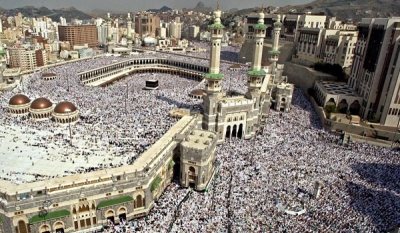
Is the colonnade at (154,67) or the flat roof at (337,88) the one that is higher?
the flat roof at (337,88)

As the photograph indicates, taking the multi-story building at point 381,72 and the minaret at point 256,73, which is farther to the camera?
the multi-story building at point 381,72

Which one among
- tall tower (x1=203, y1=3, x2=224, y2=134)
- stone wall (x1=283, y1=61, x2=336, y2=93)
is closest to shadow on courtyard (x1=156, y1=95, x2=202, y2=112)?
tall tower (x1=203, y1=3, x2=224, y2=134)

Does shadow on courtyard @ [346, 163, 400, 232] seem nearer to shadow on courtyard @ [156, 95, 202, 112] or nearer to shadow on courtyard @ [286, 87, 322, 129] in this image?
shadow on courtyard @ [286, 87, 322, 129]

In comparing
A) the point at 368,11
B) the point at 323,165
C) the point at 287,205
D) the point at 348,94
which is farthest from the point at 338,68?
the point at 368,11

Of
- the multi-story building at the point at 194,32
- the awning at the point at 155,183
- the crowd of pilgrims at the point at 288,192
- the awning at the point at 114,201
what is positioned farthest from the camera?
the multi-story building at the point at 194,32

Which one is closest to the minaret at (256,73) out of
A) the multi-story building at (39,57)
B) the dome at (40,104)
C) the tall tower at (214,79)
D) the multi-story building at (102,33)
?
the tall tower at (214,79)

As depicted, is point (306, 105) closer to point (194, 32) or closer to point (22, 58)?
point (22, 58)

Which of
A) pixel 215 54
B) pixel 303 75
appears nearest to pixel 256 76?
pixel 215 54

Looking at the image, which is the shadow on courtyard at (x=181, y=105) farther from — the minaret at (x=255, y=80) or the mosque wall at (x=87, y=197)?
the mosque wall at (x=87, y=197)
